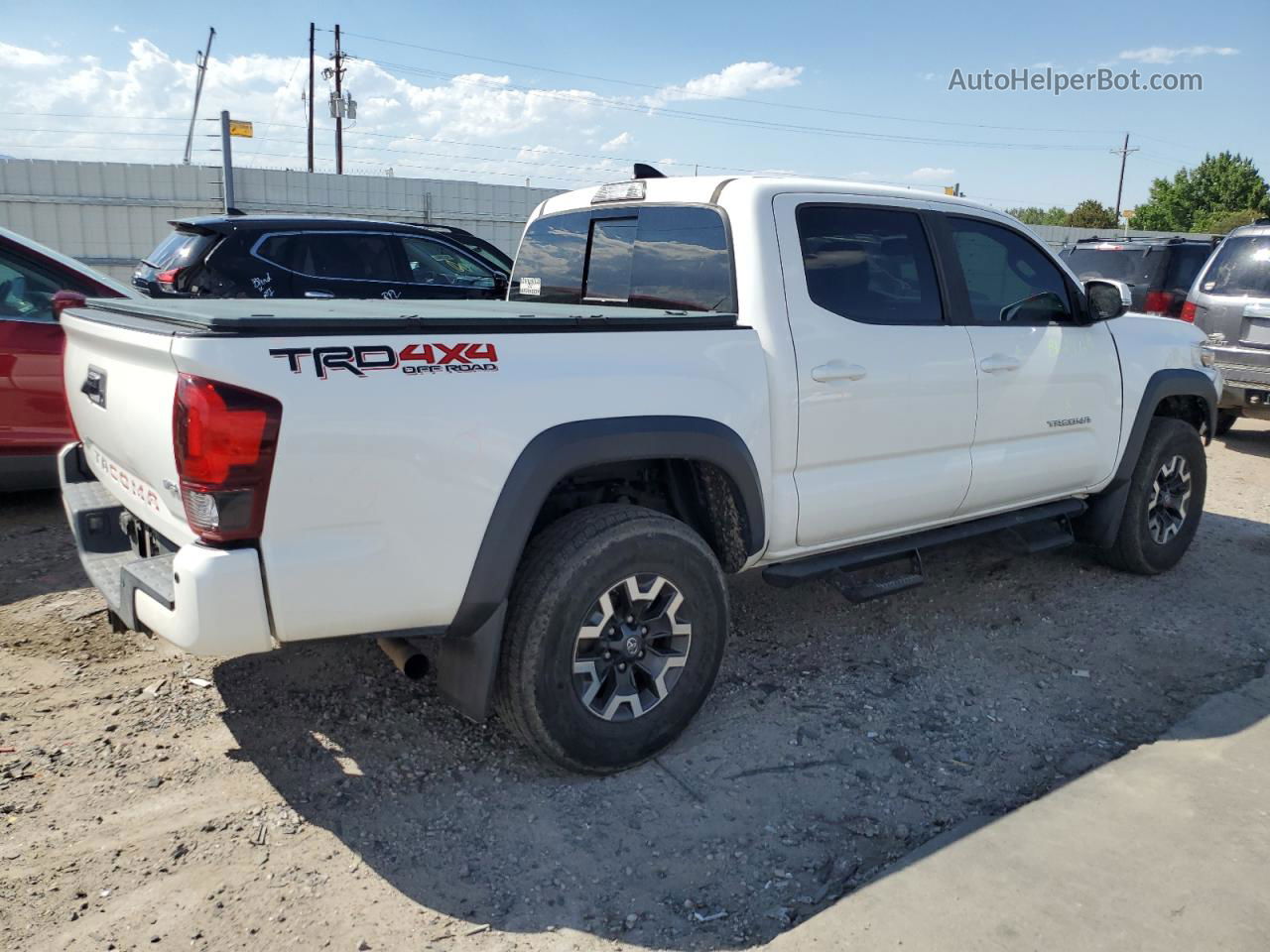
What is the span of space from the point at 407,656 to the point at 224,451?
90cm

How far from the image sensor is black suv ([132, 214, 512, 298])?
26.8ft

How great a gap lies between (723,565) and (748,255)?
1.14 m

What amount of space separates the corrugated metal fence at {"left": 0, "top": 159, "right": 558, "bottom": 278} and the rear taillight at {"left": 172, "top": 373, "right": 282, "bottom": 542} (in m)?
15.8

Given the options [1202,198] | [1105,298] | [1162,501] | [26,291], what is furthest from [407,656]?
[1202,198]

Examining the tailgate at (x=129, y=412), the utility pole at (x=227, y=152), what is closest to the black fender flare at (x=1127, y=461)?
the tailgate at (x=129, y=412)

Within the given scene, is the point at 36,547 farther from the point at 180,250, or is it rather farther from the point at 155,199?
the point at 155,199

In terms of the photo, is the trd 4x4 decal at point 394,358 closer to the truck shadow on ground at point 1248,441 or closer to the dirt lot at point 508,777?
the dirt lot at point 508,777

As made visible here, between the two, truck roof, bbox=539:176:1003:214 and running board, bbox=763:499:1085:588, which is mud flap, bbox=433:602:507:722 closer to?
running board, bbox=763:499:1085:588

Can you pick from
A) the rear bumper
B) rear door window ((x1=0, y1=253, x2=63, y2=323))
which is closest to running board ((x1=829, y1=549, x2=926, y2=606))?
the rear bumper

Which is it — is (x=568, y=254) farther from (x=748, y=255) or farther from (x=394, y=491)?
(x=394, y=491)

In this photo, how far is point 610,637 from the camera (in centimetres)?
326

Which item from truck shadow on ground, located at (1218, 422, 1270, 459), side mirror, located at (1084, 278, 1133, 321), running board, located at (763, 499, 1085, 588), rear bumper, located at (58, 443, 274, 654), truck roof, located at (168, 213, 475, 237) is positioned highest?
truck roof, located at (168, 213, 475, 237)

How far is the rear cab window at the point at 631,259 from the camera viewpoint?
3725mm

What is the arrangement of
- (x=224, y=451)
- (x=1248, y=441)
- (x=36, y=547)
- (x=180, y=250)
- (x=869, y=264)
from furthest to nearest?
(x=1248, y=441), (x=180, y=250), (x=36, y=547), (x=869, y=264), (x=224, y=451)
